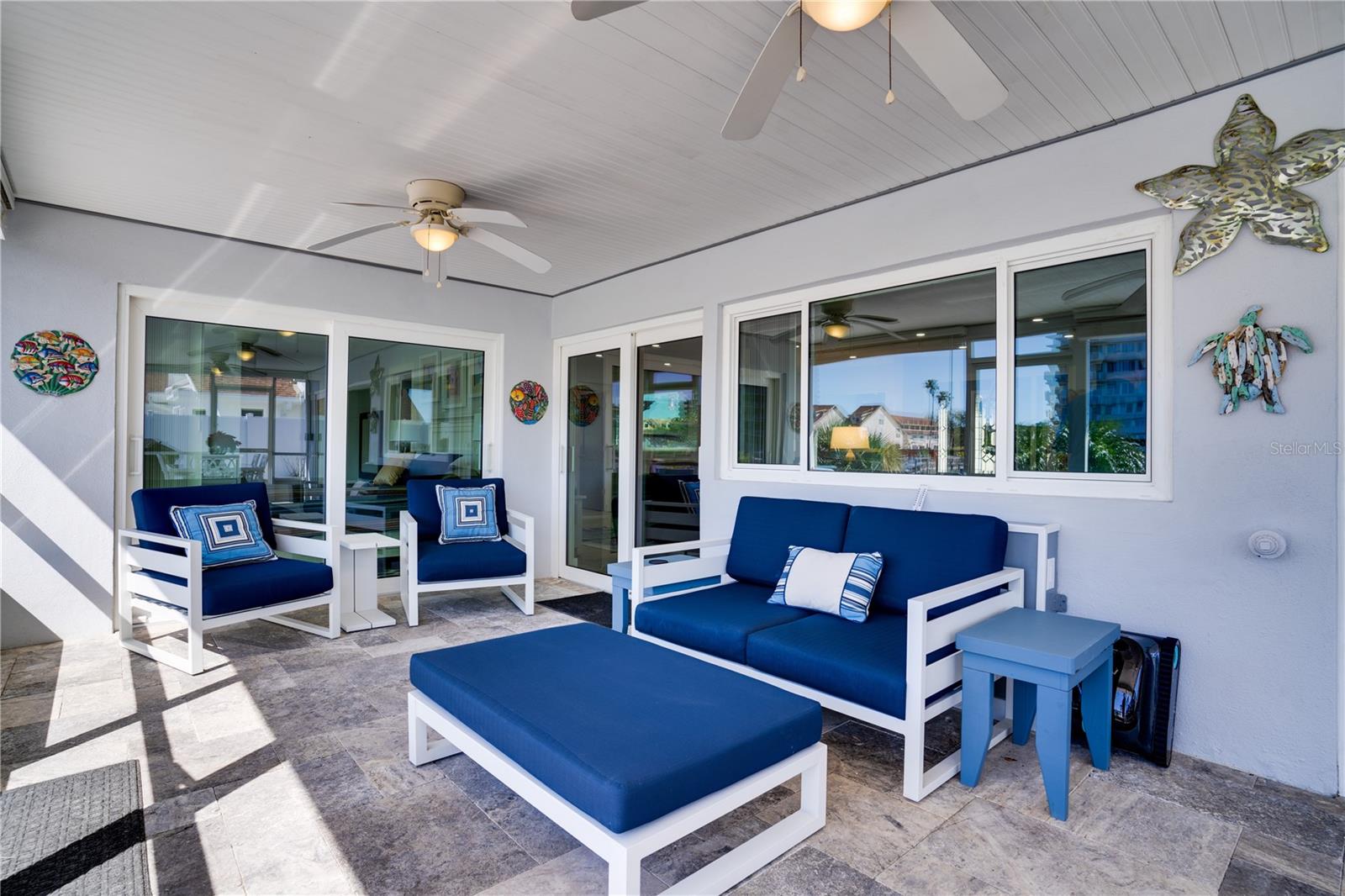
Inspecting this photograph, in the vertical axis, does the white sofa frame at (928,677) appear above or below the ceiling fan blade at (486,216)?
below

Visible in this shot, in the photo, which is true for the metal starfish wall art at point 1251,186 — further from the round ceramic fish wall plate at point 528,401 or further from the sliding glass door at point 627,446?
the round ceramic fish wall plate at point 528,401

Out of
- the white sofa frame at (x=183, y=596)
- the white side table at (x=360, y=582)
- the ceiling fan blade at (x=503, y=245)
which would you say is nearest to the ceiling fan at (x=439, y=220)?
the ceiling fan blade at (x=503, y=245)

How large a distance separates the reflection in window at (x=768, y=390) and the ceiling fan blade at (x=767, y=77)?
7.01 feet

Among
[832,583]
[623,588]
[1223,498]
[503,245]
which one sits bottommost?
[623,588]

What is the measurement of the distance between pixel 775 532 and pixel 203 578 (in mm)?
2992

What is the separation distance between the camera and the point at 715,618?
9.71 feet

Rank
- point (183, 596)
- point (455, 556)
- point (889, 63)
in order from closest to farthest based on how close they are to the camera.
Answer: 1. point (889, 63)
2. point (183, 596)
3. point (455, 556)

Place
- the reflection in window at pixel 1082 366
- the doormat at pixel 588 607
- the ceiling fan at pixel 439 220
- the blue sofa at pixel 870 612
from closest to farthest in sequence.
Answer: the blue sofa at pixel 870 612, the reflection in window at pixel 1082 366, the ceiling fan at pixel 439 220, the doormat at pixel 588 607

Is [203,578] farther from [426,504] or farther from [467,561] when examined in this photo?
[426,504]

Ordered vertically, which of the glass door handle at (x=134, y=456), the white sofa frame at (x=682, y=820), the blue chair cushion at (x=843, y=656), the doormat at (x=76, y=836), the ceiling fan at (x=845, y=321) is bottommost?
the doormat at (x=76, y=836)

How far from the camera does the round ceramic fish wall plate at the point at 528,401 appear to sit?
5.80 meters

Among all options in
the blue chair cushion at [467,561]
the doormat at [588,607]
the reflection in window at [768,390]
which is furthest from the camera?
the doormat at [588,607]

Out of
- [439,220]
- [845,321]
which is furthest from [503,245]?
[845,321]

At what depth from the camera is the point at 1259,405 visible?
244 cm
